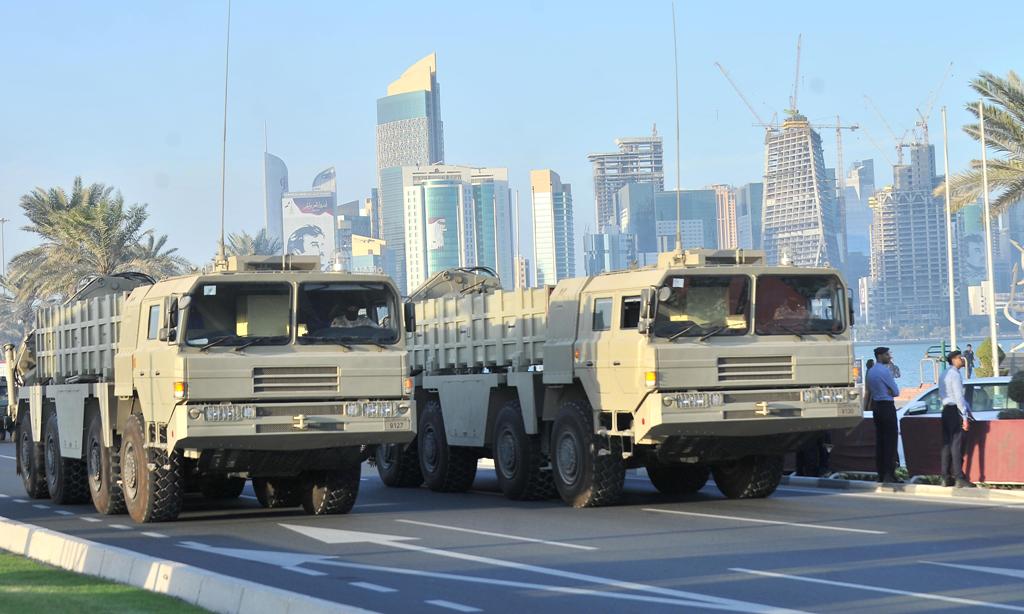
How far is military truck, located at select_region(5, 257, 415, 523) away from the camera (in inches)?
667

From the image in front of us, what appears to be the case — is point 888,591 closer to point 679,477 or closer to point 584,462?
point 584,462

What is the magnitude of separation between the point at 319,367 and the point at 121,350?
320cm

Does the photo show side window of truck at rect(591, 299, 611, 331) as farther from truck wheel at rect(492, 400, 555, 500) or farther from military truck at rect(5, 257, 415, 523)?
military truck at rect(5, 257, 415, 523)

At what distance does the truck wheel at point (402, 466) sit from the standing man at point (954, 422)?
7.68 meters

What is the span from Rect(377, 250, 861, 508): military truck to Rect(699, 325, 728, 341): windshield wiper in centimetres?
1

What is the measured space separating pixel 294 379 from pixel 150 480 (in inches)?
83.9

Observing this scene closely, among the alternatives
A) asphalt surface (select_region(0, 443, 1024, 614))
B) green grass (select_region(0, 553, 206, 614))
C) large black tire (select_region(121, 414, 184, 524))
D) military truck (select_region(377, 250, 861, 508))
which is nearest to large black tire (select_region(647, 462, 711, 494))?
military truck (select_region(377, 250, 861, 508))

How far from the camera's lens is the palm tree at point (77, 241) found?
201 ft

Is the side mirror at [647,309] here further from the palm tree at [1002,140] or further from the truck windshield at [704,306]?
the palm tree at [1002,140]

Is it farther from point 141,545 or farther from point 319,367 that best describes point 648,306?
point 141,545

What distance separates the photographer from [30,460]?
23609 millimetres

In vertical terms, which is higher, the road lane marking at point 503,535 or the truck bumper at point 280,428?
the truck bumper at point 280,428

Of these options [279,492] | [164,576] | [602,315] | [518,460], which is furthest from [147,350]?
[164,576]

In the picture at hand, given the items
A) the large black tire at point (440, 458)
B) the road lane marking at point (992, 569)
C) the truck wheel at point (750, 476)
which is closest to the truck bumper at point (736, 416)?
the truck wheel at point (750, 476)
